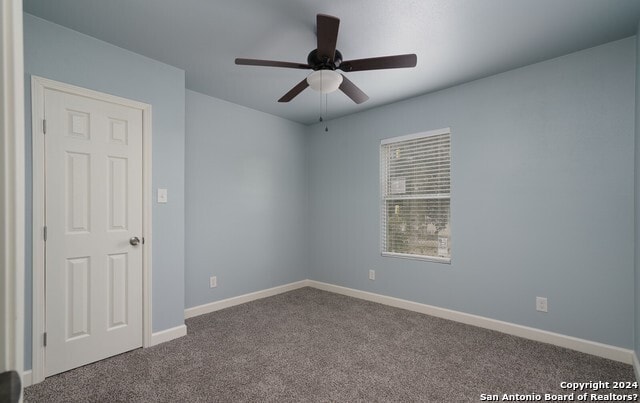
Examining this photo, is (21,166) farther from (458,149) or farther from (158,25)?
(458,149)

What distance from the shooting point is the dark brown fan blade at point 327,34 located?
164 cm

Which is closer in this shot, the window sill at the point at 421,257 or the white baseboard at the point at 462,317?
the white baseboard at the point at 462,317

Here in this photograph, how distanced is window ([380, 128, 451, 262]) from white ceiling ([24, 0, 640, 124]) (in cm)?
85

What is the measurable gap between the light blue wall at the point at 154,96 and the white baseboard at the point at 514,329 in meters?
2.39

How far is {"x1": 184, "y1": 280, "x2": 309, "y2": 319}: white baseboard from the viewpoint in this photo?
344cm

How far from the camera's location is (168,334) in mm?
2818

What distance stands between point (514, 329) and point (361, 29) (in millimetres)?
3014

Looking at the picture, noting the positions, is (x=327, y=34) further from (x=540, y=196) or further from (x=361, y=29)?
(x=540, y=196)

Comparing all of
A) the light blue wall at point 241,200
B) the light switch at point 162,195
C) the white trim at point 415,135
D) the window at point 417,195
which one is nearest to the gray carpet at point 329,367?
the light blue wall at point 241,200

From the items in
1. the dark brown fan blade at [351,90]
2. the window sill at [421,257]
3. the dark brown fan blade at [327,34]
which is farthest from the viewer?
the window sill at [421,257]

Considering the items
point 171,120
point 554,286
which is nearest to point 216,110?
point 171,120

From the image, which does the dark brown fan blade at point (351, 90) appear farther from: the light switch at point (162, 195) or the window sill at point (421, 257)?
the window sill at point (421, 257)

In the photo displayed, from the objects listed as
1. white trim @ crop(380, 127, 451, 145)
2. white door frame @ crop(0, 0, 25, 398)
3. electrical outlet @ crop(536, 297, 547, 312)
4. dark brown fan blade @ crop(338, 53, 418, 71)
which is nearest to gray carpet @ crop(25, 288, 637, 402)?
electrical outlet @ crop(536, 297, 547, 312)

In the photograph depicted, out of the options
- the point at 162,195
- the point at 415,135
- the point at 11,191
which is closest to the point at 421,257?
the point at 415,135
